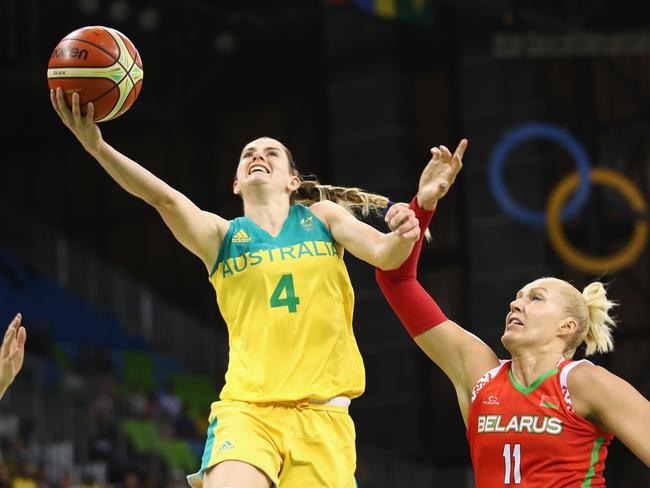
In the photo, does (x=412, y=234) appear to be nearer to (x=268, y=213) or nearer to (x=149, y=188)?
(x=268, y=213)

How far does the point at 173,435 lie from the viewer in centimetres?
1961

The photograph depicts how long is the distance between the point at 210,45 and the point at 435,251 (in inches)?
226

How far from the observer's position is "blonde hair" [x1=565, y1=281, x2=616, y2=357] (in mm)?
6535

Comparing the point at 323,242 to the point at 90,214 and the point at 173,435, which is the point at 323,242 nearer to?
the point at 173,435

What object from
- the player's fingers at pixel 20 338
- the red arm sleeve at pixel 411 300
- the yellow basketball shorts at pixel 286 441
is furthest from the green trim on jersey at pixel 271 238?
the player's fingers at pixel 20 338

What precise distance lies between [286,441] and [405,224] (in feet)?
3.96

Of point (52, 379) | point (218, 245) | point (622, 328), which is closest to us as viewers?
point (218, 245)

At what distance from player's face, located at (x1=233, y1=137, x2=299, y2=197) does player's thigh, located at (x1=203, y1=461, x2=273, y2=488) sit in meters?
1.49

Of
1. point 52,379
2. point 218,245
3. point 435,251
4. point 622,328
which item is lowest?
point 218,245

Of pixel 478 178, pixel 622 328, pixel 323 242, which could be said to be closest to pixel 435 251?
pixel 478 178

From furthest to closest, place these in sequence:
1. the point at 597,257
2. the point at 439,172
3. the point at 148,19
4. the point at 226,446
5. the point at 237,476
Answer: the point at 148,19
the point at 597,257
the point at 439,172
the point at 226,446
the point at 237,476

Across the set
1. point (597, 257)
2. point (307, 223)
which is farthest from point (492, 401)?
point (597, 257)

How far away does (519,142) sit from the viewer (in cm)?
2245

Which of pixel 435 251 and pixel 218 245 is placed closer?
pixel 218 245
